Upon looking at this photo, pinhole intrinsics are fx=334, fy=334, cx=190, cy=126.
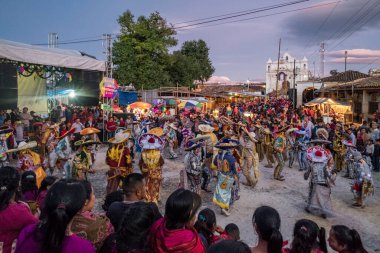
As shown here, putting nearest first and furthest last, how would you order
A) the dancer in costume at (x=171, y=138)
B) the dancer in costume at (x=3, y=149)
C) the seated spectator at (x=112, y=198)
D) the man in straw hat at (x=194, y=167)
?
the seated spectator at (x=112, y=198) < the man in straw hat at (x=194, y=167) < the dancer in costume at (x=3, y=149) < the dancer in costume at (x=171, y=138)

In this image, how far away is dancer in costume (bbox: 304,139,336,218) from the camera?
25.0ft

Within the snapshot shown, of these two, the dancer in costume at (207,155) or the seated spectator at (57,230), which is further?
the dancer in costume at (207,155)

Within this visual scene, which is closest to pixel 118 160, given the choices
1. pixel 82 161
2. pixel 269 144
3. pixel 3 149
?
pixel 82 161

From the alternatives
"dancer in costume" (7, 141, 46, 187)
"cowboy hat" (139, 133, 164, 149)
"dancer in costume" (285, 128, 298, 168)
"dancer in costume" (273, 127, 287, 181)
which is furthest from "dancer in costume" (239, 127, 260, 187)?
"dancer in costume" (7, 141, 46, 187)

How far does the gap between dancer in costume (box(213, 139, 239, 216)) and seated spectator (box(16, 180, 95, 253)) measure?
5.53 meters

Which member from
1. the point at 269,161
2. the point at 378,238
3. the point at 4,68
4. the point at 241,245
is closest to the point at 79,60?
the point at 4,68

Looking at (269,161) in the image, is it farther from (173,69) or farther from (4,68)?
(173,69)

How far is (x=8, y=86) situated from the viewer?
515 inches

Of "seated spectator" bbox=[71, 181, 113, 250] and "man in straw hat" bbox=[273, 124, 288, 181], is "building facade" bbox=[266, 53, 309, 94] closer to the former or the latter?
"man in straw hat" bbox=[273, 124, 288, 181]

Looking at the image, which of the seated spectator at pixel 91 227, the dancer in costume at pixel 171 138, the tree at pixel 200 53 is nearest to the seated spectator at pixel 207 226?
the seated spectator at pixel 91 227

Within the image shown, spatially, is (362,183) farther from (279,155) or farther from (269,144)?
(269,144)

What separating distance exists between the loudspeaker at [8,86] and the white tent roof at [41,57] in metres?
0.96

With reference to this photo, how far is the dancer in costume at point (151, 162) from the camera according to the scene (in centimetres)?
787

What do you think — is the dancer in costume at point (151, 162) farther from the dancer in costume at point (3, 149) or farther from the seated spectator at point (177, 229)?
the seated spectator at point (177, 229)
